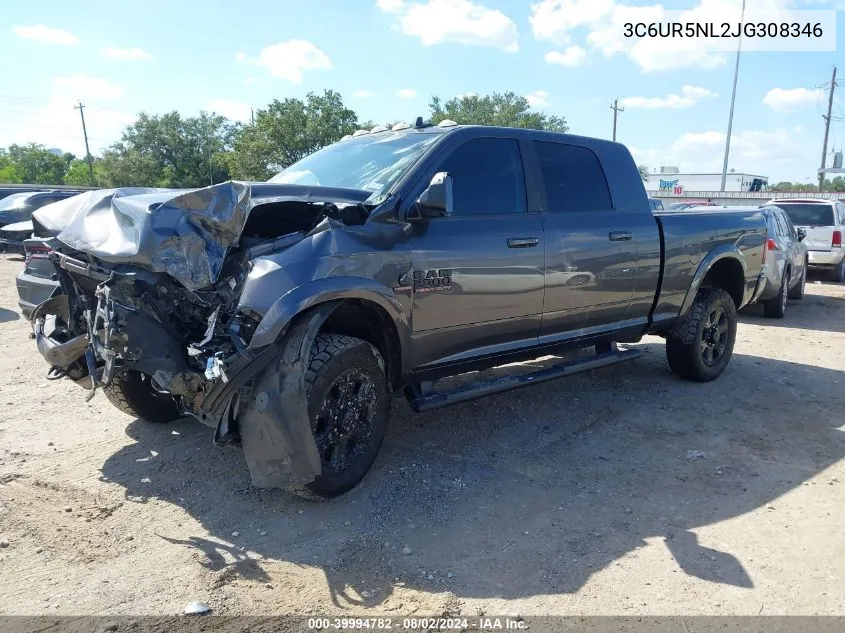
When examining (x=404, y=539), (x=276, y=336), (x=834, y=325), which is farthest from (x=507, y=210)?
(x=834, y=325)

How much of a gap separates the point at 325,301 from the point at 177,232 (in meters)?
0.82

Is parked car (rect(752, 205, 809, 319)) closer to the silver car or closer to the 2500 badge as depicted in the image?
the silver car

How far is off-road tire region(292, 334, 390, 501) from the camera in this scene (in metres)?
3.50

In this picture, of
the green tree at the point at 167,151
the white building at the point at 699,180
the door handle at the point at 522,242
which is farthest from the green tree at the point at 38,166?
the door handle at the point at 522,242

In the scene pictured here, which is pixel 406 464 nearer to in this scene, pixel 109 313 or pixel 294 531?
pixel 294 531

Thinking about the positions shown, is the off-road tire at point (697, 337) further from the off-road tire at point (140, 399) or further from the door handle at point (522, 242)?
the off-road tire at point (140, 399)

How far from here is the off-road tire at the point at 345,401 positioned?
3.50m

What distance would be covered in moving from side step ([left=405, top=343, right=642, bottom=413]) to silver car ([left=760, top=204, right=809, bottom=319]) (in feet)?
17.1

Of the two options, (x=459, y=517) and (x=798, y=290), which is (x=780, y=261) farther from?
(x=459, y=517)

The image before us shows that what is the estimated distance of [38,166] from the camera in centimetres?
7600

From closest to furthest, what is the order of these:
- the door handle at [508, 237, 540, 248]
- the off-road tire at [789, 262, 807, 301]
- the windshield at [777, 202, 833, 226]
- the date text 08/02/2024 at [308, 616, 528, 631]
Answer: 1. the date text 08/02/2024 at [308, 616, 528, 631]
2. the door handle at [508, 237, 540, 248]
3. the off-road tire at [789, 262, 807, 301]
4. the windshield at [777, 202, 833, 226]

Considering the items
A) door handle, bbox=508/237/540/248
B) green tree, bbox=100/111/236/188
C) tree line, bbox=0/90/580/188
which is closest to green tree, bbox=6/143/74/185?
tree line, bbox=0/90/580/188

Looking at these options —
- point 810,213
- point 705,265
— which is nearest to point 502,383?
point 705,265

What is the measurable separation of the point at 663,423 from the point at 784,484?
1163mm
